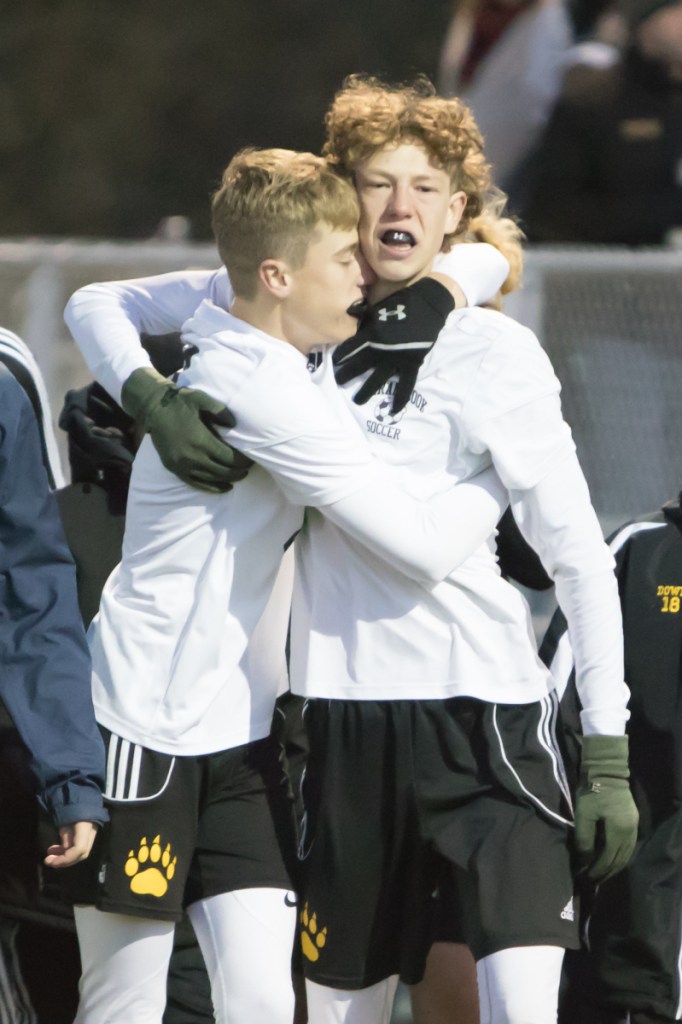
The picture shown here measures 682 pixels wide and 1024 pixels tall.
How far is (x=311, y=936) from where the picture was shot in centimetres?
307

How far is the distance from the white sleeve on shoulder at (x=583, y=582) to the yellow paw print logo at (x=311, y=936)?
561 millimetres

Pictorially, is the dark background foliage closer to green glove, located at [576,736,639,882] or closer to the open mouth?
the open mouth

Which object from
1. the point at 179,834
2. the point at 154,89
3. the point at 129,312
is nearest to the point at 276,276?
the point at 129,312

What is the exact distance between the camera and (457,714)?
3.02m

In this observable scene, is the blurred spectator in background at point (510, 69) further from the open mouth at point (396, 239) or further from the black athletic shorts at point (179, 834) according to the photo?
the black athletic shorts at point (179, 834)

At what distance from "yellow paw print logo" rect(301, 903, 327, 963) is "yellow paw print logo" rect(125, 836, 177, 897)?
249 mm

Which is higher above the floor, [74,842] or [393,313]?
[393,313]

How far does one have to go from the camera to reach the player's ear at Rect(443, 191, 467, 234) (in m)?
3.23

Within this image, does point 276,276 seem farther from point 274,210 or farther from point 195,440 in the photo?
point 195,440

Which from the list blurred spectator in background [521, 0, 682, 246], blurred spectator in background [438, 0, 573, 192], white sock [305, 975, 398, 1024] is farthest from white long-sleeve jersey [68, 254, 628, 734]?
blurred spectator in background [438, 0, 573, 192]

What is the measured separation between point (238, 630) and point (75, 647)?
273mm

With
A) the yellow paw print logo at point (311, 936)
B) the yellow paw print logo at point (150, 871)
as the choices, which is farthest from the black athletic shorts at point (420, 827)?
the yellow paw print logo at point (150, 871)

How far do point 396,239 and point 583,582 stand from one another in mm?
674

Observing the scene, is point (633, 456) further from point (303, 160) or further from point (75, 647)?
point (75, 647)
